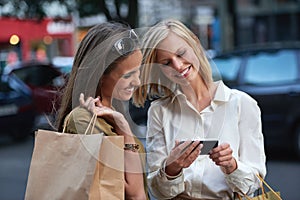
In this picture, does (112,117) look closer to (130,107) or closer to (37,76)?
(130,107)

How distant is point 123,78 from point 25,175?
6.45 metres

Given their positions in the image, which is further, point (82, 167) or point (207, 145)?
point (207, 145)

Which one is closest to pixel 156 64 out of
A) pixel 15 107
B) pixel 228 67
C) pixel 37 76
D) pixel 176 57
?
pixel 176 57

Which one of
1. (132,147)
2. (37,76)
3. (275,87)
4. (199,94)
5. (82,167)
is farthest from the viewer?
(37,76)

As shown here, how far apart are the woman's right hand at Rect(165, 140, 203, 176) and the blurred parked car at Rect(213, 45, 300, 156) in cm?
549

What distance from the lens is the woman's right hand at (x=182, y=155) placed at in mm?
1889

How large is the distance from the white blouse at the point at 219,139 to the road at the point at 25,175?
4053 mm

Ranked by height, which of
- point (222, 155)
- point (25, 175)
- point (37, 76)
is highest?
point (222, 155)

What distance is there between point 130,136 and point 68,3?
4.66 meters

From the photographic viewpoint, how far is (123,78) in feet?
6.22

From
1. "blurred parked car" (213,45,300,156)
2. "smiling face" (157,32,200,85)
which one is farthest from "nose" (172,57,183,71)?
"blurred parked car" (213,45,300,156)

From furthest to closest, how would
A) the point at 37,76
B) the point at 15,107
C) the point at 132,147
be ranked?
1. the point at 37,76
2. the point at 15,107
3. the point at 132,147

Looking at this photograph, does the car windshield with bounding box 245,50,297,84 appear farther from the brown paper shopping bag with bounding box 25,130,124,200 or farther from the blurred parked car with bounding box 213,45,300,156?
the brown paper shopping bag with bounding box 25,130,124,200

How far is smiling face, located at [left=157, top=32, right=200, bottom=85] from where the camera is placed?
2.06 meters
